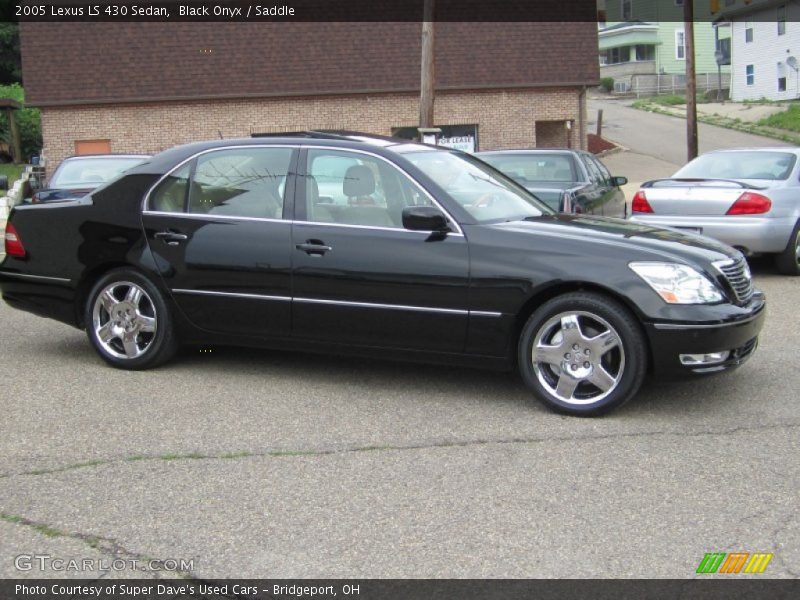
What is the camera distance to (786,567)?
3629 mm

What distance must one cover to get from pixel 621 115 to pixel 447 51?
20.7 meters

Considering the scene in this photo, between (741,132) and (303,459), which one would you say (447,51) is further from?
(303,459)

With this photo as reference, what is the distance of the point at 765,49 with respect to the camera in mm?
52125

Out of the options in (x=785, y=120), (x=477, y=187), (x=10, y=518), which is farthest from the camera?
(x=785, y=120)

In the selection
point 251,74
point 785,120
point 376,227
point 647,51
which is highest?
point 647,51

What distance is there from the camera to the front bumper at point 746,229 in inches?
408

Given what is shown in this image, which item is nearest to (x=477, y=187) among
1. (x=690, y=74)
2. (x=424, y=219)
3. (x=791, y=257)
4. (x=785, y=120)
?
(x=424, y=219)

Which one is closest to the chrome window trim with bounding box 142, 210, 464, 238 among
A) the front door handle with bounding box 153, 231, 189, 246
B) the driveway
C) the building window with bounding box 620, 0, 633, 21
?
the front door handle with bounding box 153, 231, 189, 246

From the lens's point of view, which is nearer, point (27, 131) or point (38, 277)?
point (38, 277)

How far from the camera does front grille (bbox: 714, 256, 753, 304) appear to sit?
570cm

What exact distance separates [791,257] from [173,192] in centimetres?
703

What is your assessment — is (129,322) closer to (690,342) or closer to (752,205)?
(690,342)

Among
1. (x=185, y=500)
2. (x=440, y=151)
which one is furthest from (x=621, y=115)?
(x=185, y=500)

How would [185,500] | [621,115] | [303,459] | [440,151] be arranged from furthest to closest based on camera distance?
[621,115], [440,151], [303,459], [185,500]
